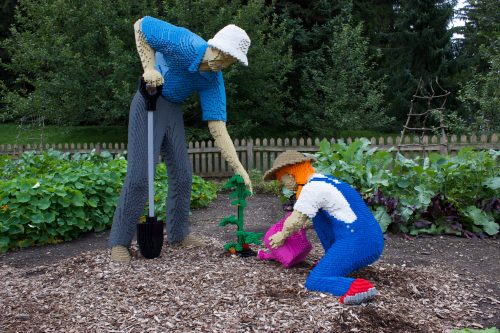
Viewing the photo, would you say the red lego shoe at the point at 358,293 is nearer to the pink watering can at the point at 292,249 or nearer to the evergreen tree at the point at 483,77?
the pink watering can at the point at 292,249

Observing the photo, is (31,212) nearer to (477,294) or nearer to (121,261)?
(121,261)

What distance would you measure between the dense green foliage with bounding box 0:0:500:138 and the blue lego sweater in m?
6.44

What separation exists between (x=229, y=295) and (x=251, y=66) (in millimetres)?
8639

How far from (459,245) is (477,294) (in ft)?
4.55

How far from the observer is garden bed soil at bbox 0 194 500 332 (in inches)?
113

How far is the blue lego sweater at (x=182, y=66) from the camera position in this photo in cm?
379

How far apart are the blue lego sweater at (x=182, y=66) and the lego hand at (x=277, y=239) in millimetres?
1162

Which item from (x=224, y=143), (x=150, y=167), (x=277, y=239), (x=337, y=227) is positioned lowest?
(x=277, y=239)

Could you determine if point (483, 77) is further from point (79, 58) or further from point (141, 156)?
point (141, 156)

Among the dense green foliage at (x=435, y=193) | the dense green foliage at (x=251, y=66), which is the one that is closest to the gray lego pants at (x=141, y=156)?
the dense green foliage at (x=435, y=193)

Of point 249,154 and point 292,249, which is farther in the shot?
point 249,154

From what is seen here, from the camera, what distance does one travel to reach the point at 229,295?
10.4 feet

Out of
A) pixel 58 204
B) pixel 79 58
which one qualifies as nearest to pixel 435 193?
pixel 58 204

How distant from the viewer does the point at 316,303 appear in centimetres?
302
